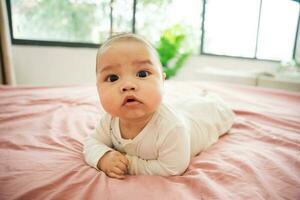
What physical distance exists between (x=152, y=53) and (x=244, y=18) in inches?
138

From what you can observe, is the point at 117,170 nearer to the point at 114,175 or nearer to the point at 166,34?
the point at 114,175

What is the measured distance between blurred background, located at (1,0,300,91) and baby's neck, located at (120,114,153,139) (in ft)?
7.13

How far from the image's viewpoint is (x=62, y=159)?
0.84 m

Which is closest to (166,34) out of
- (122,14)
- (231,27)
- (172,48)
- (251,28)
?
(172,48)

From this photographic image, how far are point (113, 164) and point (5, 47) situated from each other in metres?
2.47

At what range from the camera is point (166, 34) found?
12.4 ft

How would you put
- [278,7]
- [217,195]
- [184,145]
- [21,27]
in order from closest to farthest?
[217,195]
[184,145]
[21,27]
[278,7]

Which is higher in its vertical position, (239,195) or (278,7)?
(278,7)

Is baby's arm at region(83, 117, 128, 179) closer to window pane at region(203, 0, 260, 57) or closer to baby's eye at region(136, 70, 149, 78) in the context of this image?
baby's eye at region(136, 70, 149, 78)

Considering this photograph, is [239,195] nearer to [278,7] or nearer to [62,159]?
[62,159]

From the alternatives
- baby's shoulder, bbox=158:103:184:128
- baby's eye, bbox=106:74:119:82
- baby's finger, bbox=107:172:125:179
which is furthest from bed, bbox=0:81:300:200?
baby's eye, bbox=106:74:119:82

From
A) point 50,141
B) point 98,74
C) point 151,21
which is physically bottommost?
point 50,141

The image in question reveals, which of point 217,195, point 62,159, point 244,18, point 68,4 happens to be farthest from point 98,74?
point 244,18

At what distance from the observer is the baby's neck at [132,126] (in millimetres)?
838
